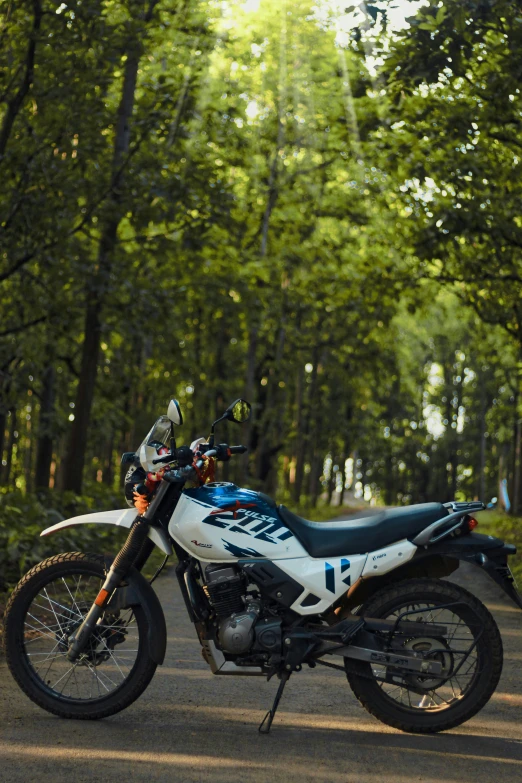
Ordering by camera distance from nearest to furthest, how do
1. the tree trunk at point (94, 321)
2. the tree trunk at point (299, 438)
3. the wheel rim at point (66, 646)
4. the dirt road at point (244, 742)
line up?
the dirt road at point (244, 742) → the wheel rim at point (66, 646) → the tree trunk at point (94, 321) → the tree trunk at point (299, 438)

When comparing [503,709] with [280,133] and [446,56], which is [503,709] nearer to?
[446,56]

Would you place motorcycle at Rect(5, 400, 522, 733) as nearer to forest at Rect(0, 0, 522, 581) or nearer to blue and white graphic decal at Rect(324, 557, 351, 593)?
blue and white graphic decal at Rect(324, 557, 351, 593)

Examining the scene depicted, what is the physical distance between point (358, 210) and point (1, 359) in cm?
1088

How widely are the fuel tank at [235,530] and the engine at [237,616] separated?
9 centimetres

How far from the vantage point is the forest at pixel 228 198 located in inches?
456

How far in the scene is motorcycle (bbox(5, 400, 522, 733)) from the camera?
4.93 meters

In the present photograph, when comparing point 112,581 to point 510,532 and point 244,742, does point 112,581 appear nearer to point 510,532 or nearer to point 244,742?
point 244,742

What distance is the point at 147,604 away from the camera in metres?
5.18

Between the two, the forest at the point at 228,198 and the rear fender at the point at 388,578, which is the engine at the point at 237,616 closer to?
the rear fender at the point at 388,578

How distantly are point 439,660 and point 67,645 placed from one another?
186 centimetres

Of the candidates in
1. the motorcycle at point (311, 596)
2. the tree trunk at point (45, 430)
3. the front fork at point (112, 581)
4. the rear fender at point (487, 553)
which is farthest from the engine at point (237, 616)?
the tree trunk at point (45, 430)

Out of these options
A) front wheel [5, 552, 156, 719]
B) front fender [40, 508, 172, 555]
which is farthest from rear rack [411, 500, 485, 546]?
front wheel [5, 552, 156, 719]

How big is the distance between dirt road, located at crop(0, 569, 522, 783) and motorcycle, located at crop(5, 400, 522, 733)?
0.53ft

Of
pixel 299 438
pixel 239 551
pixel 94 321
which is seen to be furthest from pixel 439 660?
pixel 299 438
